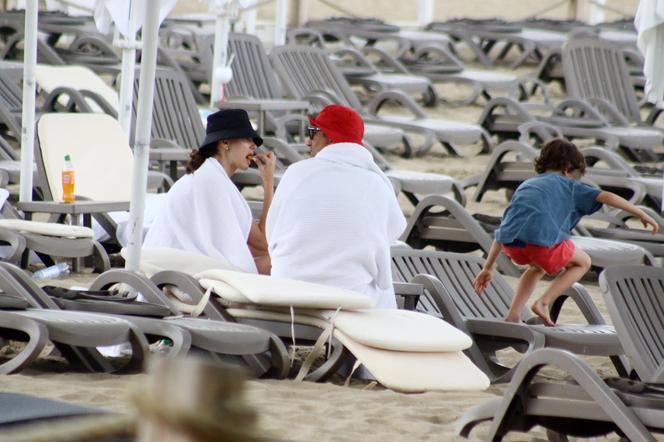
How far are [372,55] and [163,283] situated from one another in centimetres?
1369

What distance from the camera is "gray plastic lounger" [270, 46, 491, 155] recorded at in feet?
40.2

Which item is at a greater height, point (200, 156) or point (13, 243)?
point (200, 156)

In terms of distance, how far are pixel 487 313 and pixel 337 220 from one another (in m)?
1.03

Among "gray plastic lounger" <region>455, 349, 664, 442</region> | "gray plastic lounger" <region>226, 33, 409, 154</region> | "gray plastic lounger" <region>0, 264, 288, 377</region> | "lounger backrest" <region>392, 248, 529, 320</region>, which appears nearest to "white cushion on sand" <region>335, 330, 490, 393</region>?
"gray plastic lounger" <region>0, 264, 288, 377</region>

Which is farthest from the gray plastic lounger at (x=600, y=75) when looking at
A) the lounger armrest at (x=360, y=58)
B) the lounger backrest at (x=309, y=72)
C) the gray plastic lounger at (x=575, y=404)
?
the gray plastic lounger at (x=575, y=404)

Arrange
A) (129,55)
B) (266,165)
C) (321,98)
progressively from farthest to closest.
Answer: (321,98), (129,55), (266,165)

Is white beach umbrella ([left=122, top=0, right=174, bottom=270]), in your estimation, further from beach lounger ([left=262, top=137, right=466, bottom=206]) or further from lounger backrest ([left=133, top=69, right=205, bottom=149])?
lounger backrest ([left=133, top=69, right=205, bottom=149])

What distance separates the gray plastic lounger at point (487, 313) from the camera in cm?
514

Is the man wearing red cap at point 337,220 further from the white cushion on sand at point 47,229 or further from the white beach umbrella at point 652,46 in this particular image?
the white cushion on sand at point 47,229

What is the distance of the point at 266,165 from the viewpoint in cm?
597

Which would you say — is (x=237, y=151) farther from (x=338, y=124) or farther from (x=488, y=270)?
(x=488, y=270)

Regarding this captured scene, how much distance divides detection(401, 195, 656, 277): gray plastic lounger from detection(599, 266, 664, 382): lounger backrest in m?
2.69

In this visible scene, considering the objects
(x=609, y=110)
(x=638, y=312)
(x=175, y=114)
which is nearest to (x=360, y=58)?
(x=609, y=110)

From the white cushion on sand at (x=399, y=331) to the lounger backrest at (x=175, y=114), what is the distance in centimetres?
512
